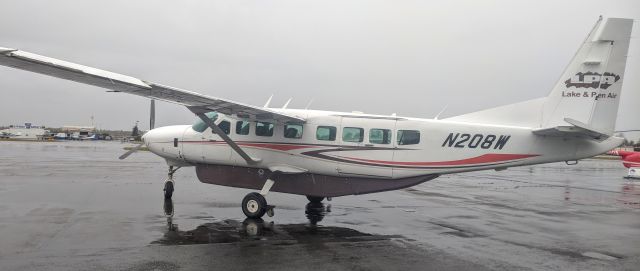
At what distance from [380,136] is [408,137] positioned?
67 centimetres

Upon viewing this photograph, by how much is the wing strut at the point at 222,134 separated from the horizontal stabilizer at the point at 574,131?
22.1 ft

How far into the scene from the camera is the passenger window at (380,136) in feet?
37.7

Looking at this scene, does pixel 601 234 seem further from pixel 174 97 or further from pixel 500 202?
pixel 174 97

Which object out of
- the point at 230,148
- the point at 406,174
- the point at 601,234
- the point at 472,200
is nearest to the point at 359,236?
the point at 406,174

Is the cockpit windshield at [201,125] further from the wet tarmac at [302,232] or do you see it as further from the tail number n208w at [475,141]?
the tail number n208w at [475,141]

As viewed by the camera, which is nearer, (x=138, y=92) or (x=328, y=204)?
(x=138, y=92)

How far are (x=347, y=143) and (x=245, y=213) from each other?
2.97 m

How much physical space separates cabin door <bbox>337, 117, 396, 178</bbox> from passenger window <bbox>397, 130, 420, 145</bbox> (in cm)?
23

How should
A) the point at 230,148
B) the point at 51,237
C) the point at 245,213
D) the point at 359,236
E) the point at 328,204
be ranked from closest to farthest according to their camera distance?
the point at 51,237
the point at 359,236
the point at 245,213
the point at 230,148
the point at 328,204

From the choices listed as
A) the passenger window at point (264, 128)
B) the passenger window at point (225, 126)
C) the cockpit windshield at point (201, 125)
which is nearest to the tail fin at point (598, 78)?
the passenger window at point (264, 128)

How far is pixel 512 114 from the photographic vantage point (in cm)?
1140

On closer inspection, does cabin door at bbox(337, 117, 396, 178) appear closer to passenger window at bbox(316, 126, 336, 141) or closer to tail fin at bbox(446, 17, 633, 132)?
→ passenger window at bbox(316, 126, 336, 141)

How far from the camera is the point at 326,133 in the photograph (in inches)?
464

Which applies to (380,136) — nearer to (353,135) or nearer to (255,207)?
(353,135)
